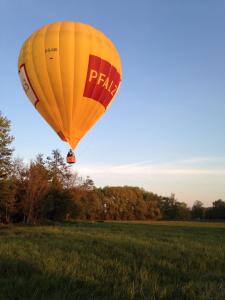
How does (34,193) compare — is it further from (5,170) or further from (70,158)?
(70,158)

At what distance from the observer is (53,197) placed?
2562 inches

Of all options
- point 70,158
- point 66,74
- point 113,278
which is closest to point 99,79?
point 66,74

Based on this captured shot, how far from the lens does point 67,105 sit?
771 inches

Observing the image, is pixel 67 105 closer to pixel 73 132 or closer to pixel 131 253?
pixel 73 132

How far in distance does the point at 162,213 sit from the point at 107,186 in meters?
22.7

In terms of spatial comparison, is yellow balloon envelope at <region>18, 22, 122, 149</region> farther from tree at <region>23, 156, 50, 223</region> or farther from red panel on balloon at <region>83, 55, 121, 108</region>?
tree at <region>23, 156, 50, 223</region>

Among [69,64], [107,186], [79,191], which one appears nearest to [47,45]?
[69,64]

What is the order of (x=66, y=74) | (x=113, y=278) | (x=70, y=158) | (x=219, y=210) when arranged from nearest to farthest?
(x=113, y=278) → (x=70, y=158) → (x=66, y=74) → (x=219, y=210)

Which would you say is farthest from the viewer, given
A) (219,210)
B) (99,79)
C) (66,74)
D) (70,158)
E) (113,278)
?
(219,210)

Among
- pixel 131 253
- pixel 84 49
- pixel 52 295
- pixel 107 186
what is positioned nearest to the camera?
pixel 52 295

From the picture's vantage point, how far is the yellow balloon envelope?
19.5 metres

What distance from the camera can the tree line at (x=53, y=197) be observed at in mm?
52938

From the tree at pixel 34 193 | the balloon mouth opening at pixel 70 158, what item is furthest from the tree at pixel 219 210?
the balloon mouth opening at pixel 70 158

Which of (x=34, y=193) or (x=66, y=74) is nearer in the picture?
(x=66, y=74)
